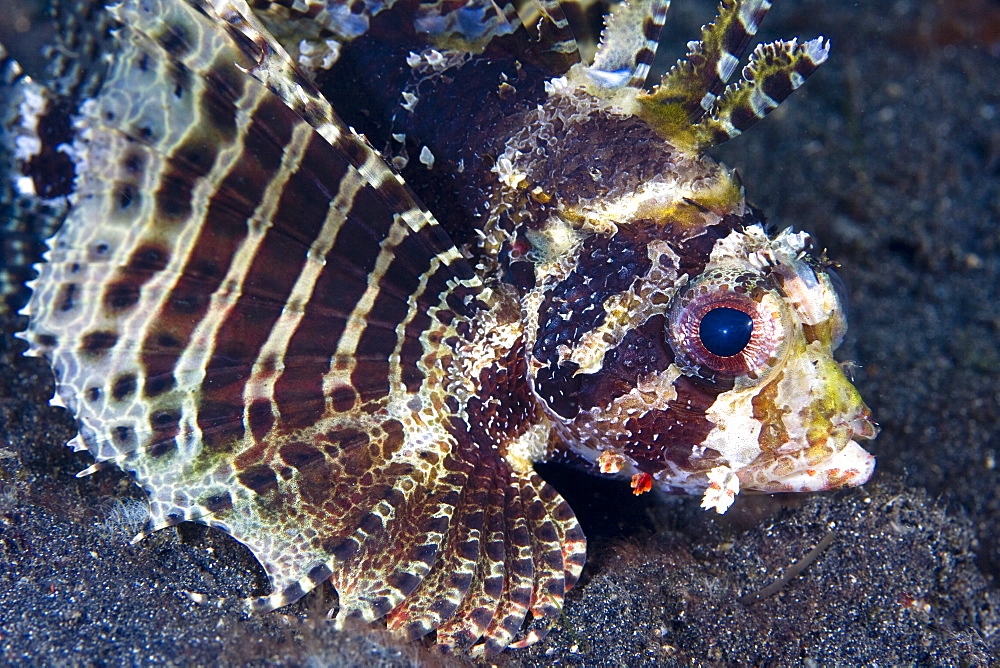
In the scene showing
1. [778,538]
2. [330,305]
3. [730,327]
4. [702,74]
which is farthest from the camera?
[778,538]

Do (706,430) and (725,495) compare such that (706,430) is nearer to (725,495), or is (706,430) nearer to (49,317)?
(725,495)

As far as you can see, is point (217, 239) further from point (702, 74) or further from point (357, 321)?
point (702, 74)

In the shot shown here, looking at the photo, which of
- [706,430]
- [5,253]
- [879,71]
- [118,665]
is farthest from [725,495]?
[879,71]

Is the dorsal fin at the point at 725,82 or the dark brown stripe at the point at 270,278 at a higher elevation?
the dorsal fin at the point at 725,82

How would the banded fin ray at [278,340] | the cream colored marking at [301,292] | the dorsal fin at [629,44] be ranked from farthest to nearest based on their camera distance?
the dorsal fin at [629,44], the cream colored marking at [301,292], the banded fin ray at [278,340]

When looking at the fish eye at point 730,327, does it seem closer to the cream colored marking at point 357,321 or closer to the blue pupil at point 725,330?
the blue pupil at point 725,330

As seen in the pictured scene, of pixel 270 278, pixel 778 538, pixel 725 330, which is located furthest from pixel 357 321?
pixel 778 538

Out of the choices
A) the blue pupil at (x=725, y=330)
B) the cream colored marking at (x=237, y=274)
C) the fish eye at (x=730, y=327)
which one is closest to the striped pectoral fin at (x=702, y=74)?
the fish eye at (x=730, y=327)

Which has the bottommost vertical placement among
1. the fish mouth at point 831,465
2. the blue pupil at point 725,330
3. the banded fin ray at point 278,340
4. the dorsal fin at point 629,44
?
the banded fin ray at point 278,340
